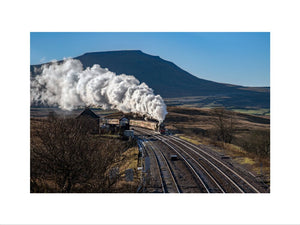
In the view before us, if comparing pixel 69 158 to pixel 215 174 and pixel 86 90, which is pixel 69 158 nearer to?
pixel 215 174

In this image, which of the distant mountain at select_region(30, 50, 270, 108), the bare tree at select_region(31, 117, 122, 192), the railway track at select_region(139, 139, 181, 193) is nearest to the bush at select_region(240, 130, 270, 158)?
the railway track at select_region(139, 139, 181, 193)

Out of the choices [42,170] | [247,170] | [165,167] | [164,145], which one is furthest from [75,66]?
[247,170]

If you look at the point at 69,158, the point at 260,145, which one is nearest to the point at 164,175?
the point at 69,158

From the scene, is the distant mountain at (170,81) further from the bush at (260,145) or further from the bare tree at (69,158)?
the bare tree at (69,158)

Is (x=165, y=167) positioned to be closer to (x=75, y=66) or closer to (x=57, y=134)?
(x=57, y=134)

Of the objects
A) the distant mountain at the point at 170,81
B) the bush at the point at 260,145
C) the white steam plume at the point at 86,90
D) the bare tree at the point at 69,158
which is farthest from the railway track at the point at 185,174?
the distant mountain at the point at 170,81
